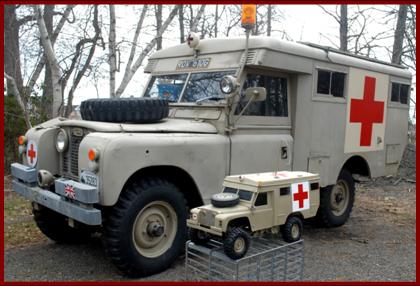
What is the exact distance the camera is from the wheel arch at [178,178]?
177 inches

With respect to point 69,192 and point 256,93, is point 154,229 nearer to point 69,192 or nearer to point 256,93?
point 69,192

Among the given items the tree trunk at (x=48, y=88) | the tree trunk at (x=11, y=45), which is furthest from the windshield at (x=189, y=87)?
the tree trunk at (x=11, y=45)

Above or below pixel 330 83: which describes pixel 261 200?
below

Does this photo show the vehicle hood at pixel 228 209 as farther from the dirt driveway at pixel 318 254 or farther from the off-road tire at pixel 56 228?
the off-road tire at pixel 56 228

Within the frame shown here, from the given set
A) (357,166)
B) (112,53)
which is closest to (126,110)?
(357,166)

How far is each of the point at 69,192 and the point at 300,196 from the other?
2.10 m

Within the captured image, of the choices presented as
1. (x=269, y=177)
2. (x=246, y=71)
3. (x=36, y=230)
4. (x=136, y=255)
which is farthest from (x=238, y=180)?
(x=36, y=230)

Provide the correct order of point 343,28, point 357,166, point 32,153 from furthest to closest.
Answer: point 343,28
point 357,166
point 32,153

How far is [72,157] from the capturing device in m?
4.77

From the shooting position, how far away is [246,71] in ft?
17.4

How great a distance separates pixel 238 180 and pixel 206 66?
1.87m

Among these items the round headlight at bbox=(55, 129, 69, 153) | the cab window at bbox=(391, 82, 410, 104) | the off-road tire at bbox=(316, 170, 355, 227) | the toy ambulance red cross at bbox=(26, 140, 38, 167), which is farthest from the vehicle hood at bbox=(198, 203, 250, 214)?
the cab window at bbox=(391, 82, 410, 104)

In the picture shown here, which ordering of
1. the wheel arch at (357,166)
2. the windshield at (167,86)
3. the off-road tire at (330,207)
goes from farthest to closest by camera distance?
the wheel arch at (357,166) → the off-road tire at (330,207) → the windshield at (167,86)

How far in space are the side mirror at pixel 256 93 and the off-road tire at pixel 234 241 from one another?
154 cm
